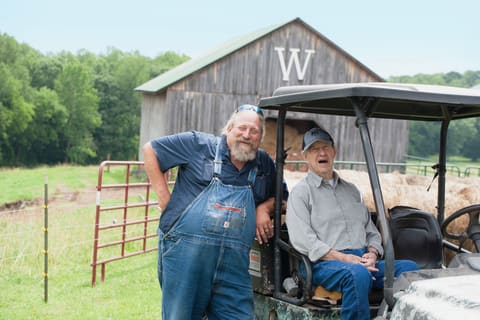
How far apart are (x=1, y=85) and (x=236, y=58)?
40.1 m

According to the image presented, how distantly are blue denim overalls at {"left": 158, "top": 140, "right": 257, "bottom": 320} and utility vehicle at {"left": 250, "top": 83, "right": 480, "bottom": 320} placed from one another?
21cm

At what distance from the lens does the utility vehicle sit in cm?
311

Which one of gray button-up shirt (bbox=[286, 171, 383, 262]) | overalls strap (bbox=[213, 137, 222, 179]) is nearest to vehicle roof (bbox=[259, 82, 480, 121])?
overalls strap (bbox=[213, 137, 222, 179])

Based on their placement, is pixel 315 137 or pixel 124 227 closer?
pixel 315 137

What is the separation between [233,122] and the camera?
15.9ft

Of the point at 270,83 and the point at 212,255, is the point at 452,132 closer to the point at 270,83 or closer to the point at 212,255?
the point at 270,83

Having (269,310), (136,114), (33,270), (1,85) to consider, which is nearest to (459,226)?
(269,310)

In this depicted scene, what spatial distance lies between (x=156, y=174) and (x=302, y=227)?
107 cm

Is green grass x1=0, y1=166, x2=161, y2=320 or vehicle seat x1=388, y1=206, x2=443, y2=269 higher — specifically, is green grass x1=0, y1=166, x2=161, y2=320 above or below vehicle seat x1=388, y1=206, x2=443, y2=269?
below

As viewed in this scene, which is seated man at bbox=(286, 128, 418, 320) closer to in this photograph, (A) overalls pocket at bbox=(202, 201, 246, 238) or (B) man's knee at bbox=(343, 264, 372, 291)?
(B) man's knee at bbox=(343, 264, 372, 291)

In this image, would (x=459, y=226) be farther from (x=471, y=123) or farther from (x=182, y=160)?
(x=471, y=123)

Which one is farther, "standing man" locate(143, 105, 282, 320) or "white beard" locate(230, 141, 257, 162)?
"white beard" locate(230, 141, 257, 162)

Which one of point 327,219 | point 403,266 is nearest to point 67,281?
point 327,219

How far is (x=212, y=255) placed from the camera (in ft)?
14.9
